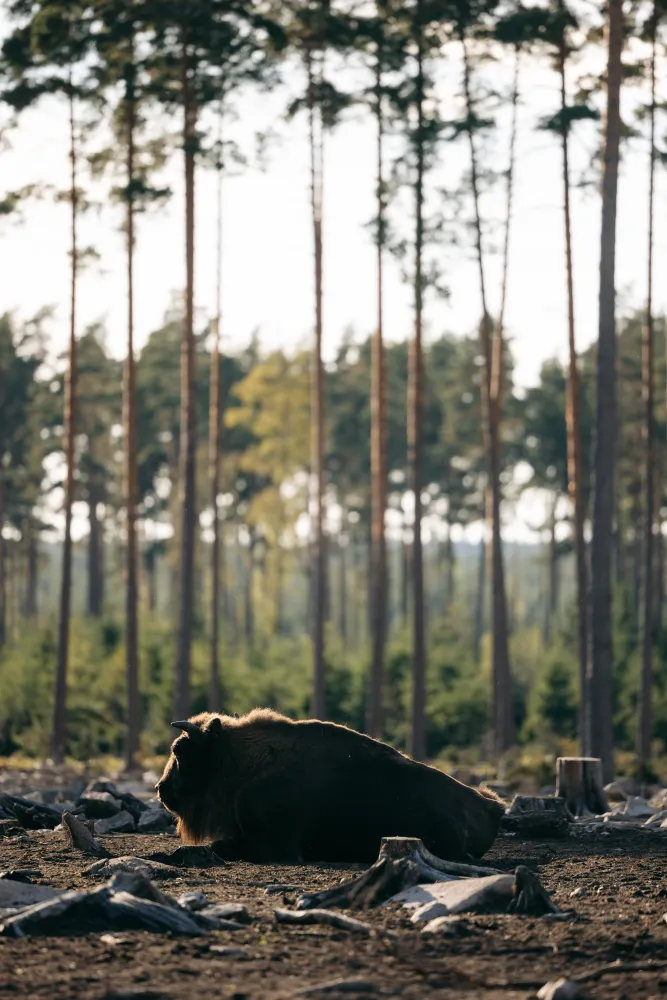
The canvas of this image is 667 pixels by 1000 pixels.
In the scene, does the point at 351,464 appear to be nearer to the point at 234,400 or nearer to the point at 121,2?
the point at 234,400

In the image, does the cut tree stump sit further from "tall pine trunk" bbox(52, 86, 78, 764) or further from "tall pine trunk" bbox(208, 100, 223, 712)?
"tall pine trunk" bbox(208, 100, 223, 712)

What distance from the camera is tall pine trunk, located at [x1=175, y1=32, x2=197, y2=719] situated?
2945 centimetres

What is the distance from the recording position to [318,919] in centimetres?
833

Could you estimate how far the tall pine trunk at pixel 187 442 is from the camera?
96.6ft

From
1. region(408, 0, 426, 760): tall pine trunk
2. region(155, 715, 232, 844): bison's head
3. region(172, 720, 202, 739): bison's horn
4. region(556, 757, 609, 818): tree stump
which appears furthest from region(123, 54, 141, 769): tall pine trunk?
region(172, 720, 202, 739): bison's horn

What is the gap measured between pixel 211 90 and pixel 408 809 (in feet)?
71.1

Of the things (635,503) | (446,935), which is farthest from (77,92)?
(635,503)

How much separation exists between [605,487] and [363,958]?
15.4 metres

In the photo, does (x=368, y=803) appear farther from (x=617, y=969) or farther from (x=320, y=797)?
(x=617, y=969)

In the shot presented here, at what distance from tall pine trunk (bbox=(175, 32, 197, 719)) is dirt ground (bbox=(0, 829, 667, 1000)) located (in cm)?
1967

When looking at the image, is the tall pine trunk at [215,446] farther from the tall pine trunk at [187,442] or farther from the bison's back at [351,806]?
the bison's back at [351,806]

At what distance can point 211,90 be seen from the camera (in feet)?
98.4

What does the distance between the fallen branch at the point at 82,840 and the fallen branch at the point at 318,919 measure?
400cm

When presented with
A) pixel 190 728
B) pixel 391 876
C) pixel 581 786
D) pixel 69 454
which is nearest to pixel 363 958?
pixel 391 876
